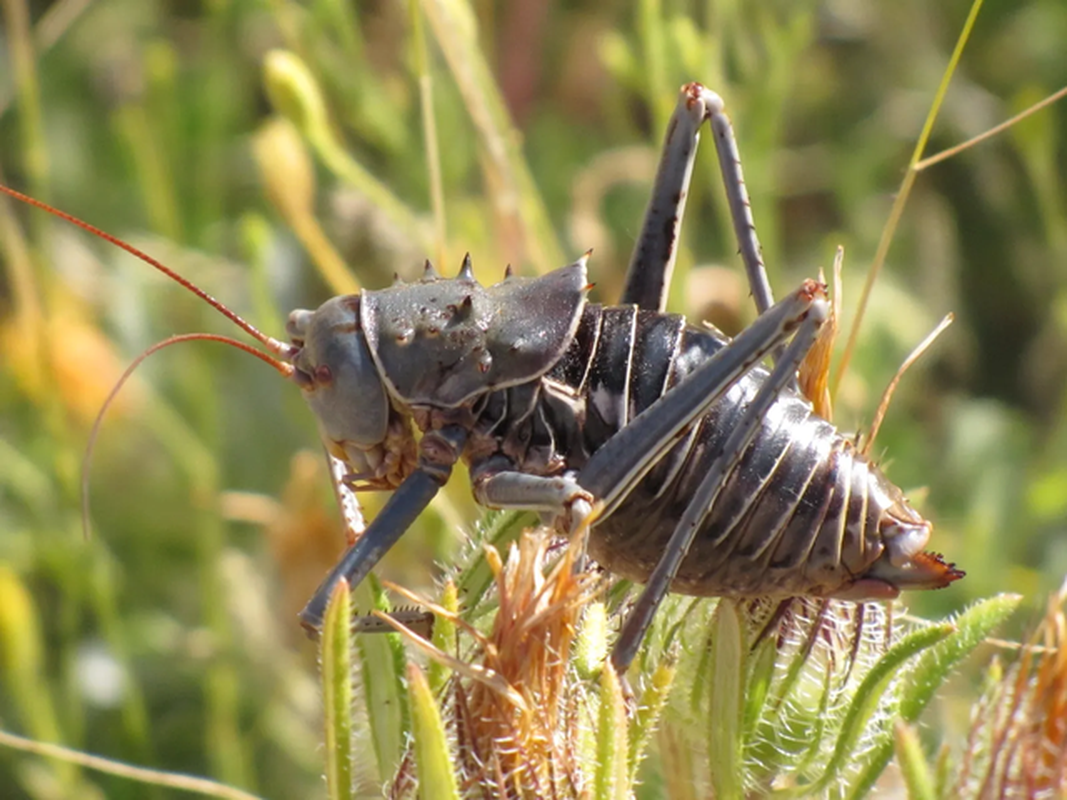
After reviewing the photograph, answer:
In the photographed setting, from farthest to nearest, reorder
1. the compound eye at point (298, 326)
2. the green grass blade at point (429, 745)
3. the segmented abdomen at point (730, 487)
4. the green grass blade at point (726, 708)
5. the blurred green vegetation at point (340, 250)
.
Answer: the blurred green vegetation at point (340, 250)
the compound eye at point (298, 326)
the segmented abdomen at point (730, 487)
the green grass blade at point (726, 708)
the green grass blade at point (429, 745)

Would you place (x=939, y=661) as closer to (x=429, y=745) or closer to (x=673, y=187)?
(x=429, y=745)

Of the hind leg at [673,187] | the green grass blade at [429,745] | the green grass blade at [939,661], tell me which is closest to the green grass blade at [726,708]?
the green grass blade at [939,661]

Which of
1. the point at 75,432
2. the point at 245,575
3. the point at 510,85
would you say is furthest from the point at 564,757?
the point at 510,85

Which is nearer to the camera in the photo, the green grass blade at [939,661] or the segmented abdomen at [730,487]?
the green grass blade at [939,661]

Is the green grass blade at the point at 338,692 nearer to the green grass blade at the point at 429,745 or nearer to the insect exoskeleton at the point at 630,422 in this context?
the green grass blade at the point at 429,745

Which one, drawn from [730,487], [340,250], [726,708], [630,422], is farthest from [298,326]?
[340,250]
